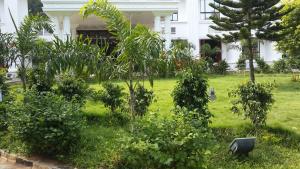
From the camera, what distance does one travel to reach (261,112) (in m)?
8.09

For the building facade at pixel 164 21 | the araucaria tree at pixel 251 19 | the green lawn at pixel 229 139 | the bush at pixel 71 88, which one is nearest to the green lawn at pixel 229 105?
the green lawn at pixel 229 139

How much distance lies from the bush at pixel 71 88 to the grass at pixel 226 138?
549 millimetres

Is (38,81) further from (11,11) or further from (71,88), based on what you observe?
(11,11)

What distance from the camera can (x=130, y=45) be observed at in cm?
693

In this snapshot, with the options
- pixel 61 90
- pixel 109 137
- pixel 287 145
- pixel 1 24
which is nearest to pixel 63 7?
pixel 1 24

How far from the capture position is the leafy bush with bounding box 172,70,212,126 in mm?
8172

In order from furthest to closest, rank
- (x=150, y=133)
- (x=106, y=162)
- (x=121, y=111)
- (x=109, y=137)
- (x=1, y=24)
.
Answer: (x=1, y=24) → (x=121, y=111) → (x=109, y=137) → (x=106, y=162) → (x=150, y=133)

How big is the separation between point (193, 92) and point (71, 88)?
3152 mm

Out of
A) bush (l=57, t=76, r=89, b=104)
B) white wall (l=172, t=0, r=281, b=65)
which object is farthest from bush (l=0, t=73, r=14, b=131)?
white wall (l=172, t=0, r=281, b=65)

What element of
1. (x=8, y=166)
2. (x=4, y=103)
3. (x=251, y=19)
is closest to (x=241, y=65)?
(x=251, y=19)

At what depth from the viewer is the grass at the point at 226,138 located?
6723mm

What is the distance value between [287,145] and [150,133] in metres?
3.23

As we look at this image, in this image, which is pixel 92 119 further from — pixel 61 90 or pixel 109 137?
pixel 109 137

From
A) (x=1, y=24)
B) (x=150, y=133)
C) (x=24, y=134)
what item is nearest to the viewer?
(x=150, y=133)
